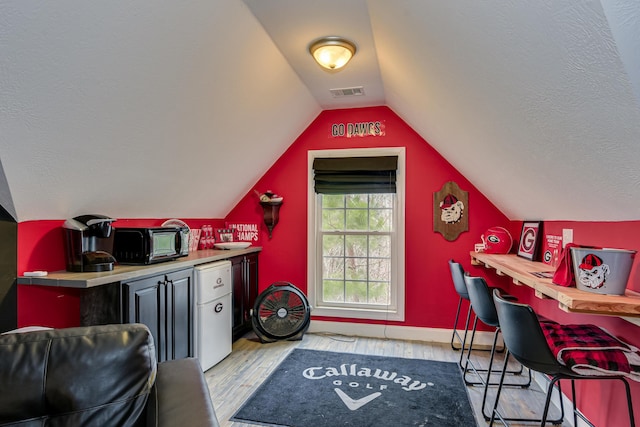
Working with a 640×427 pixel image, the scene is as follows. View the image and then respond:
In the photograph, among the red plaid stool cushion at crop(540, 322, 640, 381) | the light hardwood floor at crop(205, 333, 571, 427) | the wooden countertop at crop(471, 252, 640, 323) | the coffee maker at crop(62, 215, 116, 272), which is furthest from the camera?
the light hardwood floor at crop(205, 333, 571, 427)

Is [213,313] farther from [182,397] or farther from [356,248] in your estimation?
[182,397]

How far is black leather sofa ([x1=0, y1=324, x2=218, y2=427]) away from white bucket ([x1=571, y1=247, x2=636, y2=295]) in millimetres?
1707

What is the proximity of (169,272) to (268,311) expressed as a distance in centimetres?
127

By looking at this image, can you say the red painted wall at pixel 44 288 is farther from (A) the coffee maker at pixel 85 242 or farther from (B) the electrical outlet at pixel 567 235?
(B) the electrical outlet at pixel 567 235

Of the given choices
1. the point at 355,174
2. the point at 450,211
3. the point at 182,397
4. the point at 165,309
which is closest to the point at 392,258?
the point at 450,211

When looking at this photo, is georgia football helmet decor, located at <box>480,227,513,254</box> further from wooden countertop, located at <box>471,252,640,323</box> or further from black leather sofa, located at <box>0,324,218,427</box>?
black leather sofa, located at <box>0,324,218,427</box>

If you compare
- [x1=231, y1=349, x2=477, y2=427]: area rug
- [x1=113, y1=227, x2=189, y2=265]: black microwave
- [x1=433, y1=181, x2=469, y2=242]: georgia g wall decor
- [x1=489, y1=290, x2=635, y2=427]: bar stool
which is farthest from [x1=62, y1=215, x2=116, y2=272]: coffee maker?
[x1=433, y1=181, x2=469, y2=242]: georgia g wall decor

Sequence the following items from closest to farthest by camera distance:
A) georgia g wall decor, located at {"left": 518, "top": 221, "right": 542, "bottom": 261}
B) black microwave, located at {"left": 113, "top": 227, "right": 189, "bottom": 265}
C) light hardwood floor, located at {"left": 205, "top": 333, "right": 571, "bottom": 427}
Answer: light hardwood floor, located at {"left": 205, "top": 333, "right": 571, "bottom": 427} < black microwave, located at {"left": 113, "top": 227, "right": 189, "bottom": 265} < georgia g wall decor, located at {"left": 518, "top": 221, "right": 542, "bottom": 261}

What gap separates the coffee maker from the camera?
224 centimetres

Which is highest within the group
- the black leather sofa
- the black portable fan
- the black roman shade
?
the black roman shade

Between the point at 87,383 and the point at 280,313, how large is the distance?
2625 millimetres

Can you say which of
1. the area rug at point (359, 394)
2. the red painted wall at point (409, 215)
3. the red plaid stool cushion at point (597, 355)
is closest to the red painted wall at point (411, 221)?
the red painted wall at point (409, 215)

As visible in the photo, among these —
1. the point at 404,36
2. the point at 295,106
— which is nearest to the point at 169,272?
the point at 295,106

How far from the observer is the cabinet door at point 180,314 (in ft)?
8.69
